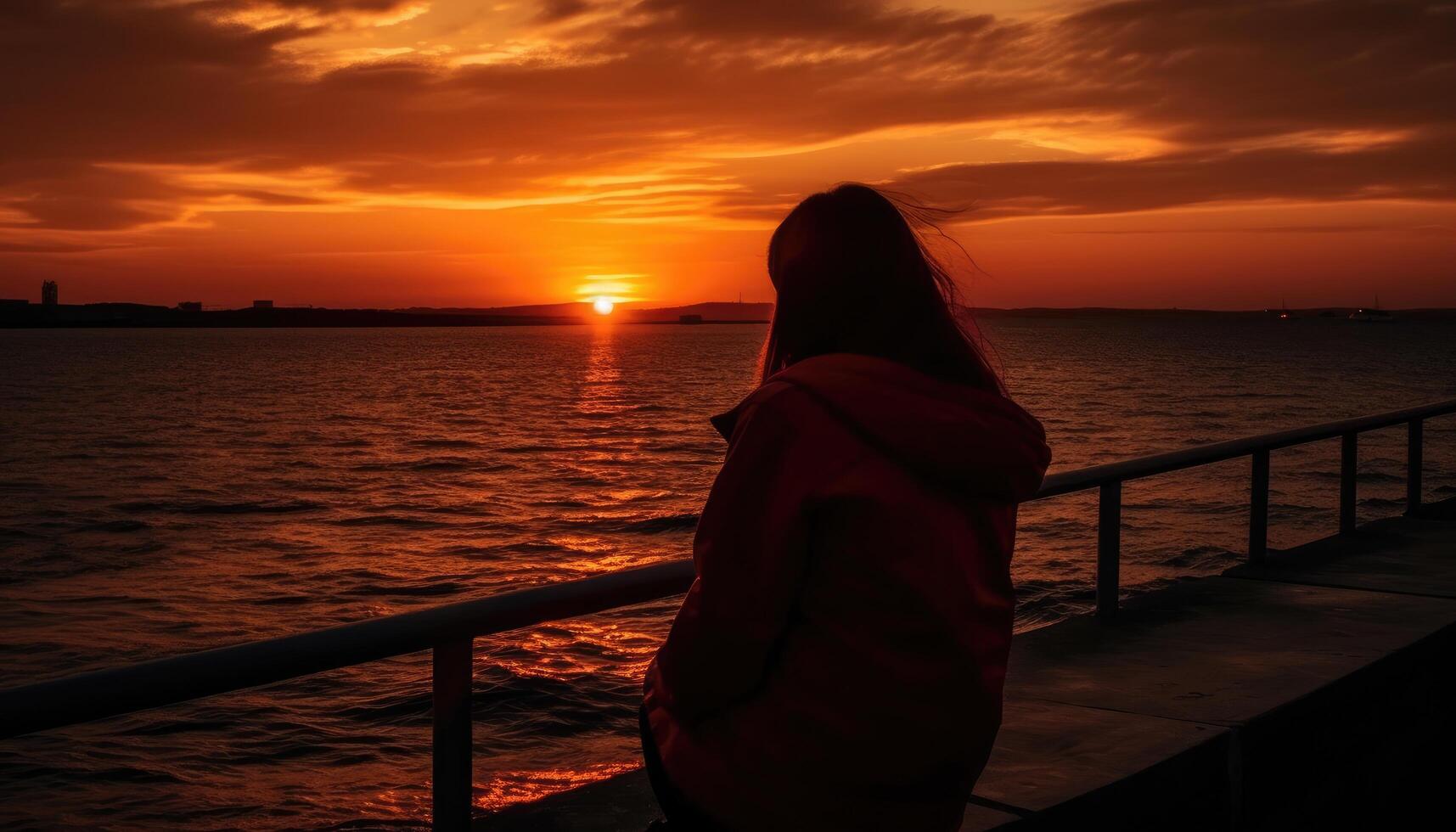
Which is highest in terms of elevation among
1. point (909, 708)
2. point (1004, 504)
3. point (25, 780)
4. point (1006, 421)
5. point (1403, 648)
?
point (1006, 421)

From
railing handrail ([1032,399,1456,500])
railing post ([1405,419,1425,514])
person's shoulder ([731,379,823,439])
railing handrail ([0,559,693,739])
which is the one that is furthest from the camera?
railing post ([1405,419,1425,514])

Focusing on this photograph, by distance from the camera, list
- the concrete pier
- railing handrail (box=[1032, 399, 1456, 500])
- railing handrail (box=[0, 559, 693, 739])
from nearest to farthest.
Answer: railing handrail (box=[0, 559, 693, 739])
the concrete pier
railing handrail (box=[1032, 399, 1456, 500])

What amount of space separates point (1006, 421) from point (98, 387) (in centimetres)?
9839

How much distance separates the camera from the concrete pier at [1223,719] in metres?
3.21

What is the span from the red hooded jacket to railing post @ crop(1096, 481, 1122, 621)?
10.4 ft

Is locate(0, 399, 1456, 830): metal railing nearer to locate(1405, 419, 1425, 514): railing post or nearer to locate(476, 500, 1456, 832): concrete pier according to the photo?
locate(476, 500, 1456, 832): concrete pier

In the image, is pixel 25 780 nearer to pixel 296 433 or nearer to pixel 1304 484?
pixel 1304 484

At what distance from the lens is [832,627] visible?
1619mm

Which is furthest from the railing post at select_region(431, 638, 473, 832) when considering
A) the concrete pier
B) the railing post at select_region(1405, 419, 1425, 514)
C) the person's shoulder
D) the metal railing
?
the railing post at select_region(1405, 419, 1425, 514)

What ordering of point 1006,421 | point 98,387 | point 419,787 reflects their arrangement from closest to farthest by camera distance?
point 1006,421 < point 419,787 < point 98,387

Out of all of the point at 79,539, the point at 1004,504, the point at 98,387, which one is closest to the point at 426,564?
the point at 79,539

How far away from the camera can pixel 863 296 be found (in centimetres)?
179

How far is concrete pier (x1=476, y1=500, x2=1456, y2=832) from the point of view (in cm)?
321

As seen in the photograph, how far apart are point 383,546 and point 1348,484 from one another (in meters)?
20.9
